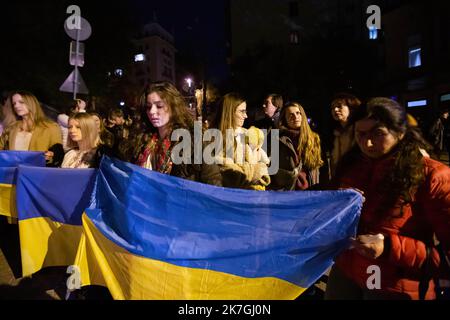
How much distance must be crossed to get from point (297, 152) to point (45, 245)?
2.76 meters

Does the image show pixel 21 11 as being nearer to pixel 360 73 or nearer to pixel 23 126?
pixel 23 126

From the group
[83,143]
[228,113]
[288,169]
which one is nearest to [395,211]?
[228,113]

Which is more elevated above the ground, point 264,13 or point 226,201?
point 264,13

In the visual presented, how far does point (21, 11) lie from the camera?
569 inches

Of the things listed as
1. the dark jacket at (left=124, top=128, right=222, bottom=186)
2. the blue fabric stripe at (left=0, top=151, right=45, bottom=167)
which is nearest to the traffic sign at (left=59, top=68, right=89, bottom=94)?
the blue fabric stripe at (left=0, top=151, right=45, bottom=167)

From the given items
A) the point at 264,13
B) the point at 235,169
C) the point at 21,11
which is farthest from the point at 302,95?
the point at 235,169

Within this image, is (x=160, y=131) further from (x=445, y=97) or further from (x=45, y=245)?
(x=445, y=97)

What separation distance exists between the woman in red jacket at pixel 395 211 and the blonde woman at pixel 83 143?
252 centimetres

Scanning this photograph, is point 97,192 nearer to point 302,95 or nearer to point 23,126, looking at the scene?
point 23,126

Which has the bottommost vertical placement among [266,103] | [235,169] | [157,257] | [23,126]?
[157,257]

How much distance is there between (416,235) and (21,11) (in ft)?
55.6
